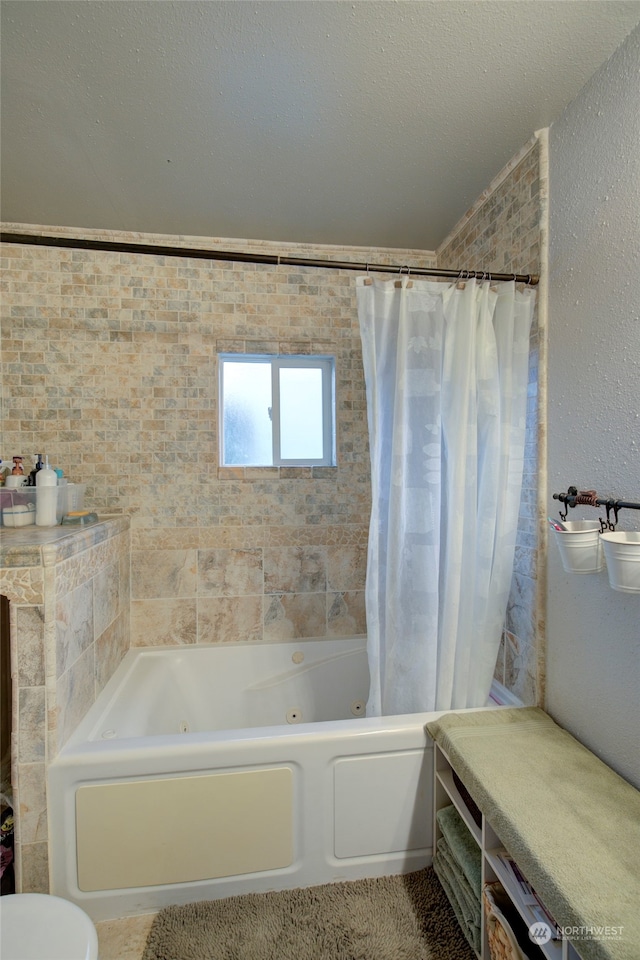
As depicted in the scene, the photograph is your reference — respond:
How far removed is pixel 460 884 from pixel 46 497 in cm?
190

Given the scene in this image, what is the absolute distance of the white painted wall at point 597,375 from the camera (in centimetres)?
109

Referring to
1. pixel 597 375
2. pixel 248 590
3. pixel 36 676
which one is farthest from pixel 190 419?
pixel 597 375

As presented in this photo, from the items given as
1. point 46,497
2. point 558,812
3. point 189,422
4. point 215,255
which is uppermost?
point 215,255

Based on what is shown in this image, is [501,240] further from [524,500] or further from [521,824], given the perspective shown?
[521,824]

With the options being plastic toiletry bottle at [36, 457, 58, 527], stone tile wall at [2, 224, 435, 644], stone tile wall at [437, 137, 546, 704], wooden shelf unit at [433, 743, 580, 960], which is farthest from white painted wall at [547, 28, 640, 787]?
plastic toiletry bottle at [36, 457, 58, 527]

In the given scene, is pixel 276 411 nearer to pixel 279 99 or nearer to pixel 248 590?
pixel 248 590

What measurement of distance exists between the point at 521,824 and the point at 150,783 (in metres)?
1.03

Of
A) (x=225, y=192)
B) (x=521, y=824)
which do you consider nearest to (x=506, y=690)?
(x=521, y=824)

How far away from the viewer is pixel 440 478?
1.38m

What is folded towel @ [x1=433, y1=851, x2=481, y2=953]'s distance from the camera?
43.6 inches

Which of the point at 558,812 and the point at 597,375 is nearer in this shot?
the point at 558,812

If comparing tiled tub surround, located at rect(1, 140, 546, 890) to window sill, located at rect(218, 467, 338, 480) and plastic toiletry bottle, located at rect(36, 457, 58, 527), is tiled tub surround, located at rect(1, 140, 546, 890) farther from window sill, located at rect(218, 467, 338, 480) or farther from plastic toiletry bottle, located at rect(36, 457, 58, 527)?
plastic toiletry bottle, located at rect(36, 457, 58, 527)

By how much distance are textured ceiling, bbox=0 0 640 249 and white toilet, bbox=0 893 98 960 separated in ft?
7.34

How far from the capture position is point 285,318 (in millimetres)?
2162
